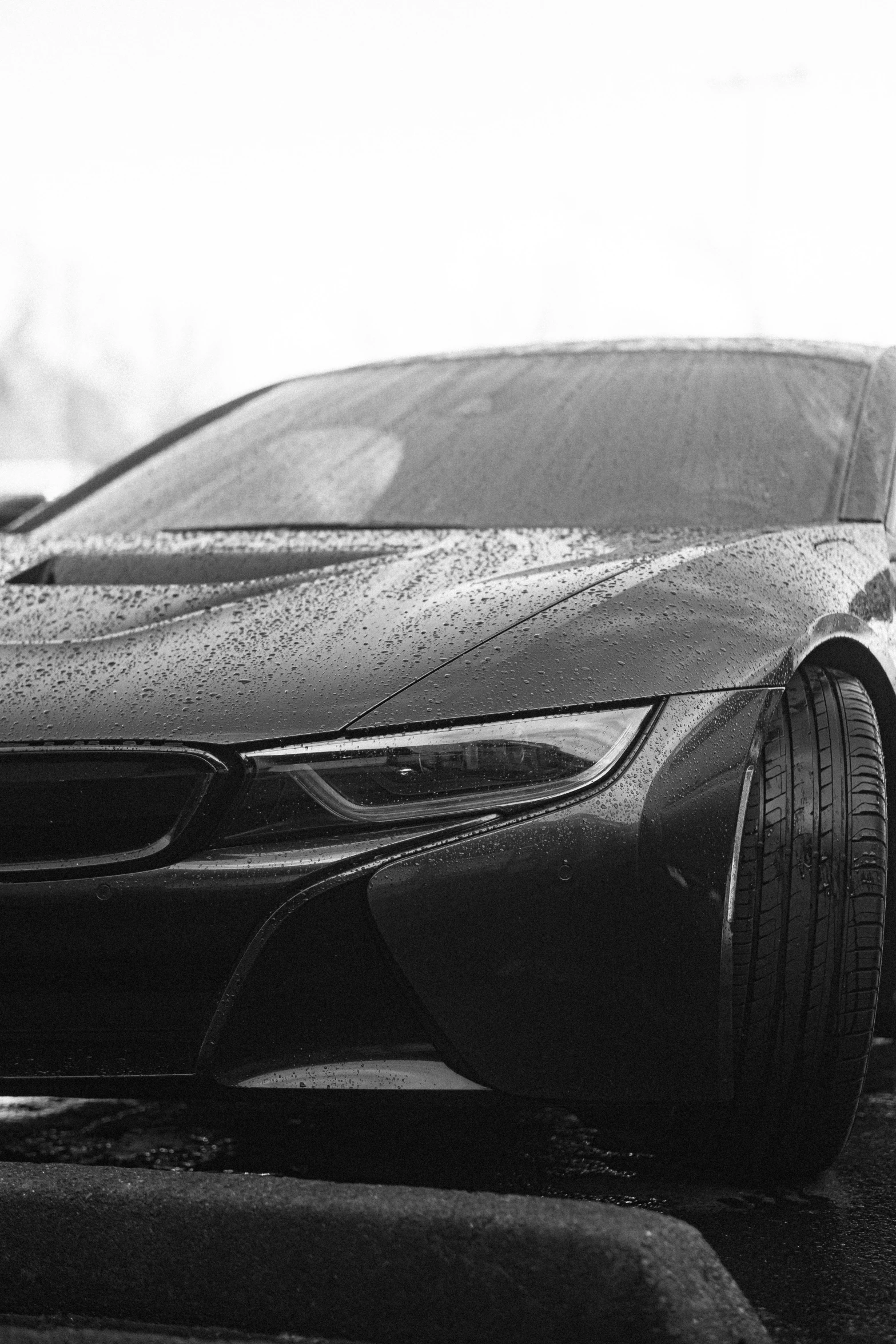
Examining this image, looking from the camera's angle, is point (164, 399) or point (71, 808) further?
point (164, 399)

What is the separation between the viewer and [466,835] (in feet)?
6.37

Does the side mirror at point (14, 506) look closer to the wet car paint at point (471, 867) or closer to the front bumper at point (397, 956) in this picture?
the wet car paint at point (471, 867)

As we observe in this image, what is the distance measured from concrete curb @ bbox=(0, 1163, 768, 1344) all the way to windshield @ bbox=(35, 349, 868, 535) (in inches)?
53.4

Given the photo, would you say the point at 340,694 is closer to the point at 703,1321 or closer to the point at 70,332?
the point at 703,1321

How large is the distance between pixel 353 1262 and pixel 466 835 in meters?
0.49

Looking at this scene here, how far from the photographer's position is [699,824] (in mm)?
2008

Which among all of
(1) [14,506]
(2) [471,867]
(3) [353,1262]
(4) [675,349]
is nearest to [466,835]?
(2) [471,867]

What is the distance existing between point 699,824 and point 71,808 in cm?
72

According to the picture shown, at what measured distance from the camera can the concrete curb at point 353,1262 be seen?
158cm

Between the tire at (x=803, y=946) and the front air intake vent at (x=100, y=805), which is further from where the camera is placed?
the tire at (x=803, y=946)

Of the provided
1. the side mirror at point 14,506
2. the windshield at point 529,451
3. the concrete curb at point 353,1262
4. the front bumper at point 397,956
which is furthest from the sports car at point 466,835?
the side mirror at point 14,506

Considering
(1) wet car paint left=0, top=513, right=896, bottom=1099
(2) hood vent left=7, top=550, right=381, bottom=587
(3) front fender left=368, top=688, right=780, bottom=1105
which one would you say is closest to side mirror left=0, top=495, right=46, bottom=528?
(2) hood vent left=7, top=550, right=381, bottom=587

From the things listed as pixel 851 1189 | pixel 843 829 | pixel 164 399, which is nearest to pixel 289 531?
pixel 843 829

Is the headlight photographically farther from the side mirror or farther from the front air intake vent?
the side mirror
